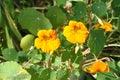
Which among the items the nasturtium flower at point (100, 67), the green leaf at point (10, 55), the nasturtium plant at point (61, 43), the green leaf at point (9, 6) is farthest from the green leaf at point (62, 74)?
the green leaf at point (9, 6)

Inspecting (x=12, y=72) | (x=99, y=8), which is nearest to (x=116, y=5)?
(x=99, y=8)

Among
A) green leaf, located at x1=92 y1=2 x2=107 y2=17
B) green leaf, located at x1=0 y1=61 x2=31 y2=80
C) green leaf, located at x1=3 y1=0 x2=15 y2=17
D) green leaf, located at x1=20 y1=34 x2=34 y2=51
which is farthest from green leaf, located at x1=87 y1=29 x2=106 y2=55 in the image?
green leaf, located at x1=3 y1=0 x2=15 y2=17

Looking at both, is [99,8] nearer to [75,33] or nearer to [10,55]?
[75,33]

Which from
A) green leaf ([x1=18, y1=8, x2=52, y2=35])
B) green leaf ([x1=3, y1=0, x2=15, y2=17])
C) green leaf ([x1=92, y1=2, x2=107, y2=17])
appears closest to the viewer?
green leaf ([x1=92, y1=2, x2=107, y2=17])

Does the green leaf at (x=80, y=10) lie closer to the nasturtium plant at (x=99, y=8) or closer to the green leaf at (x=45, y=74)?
the nasturtium plant at (x=99, y=8)

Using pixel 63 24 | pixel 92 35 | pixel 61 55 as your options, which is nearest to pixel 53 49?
pixel 61 55

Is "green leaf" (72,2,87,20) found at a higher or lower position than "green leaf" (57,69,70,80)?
higher

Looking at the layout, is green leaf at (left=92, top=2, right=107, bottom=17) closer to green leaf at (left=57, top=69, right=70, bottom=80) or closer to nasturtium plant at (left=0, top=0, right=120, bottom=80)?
nasturtium plant at (left=0, top=0, right=120, bottom=80)
